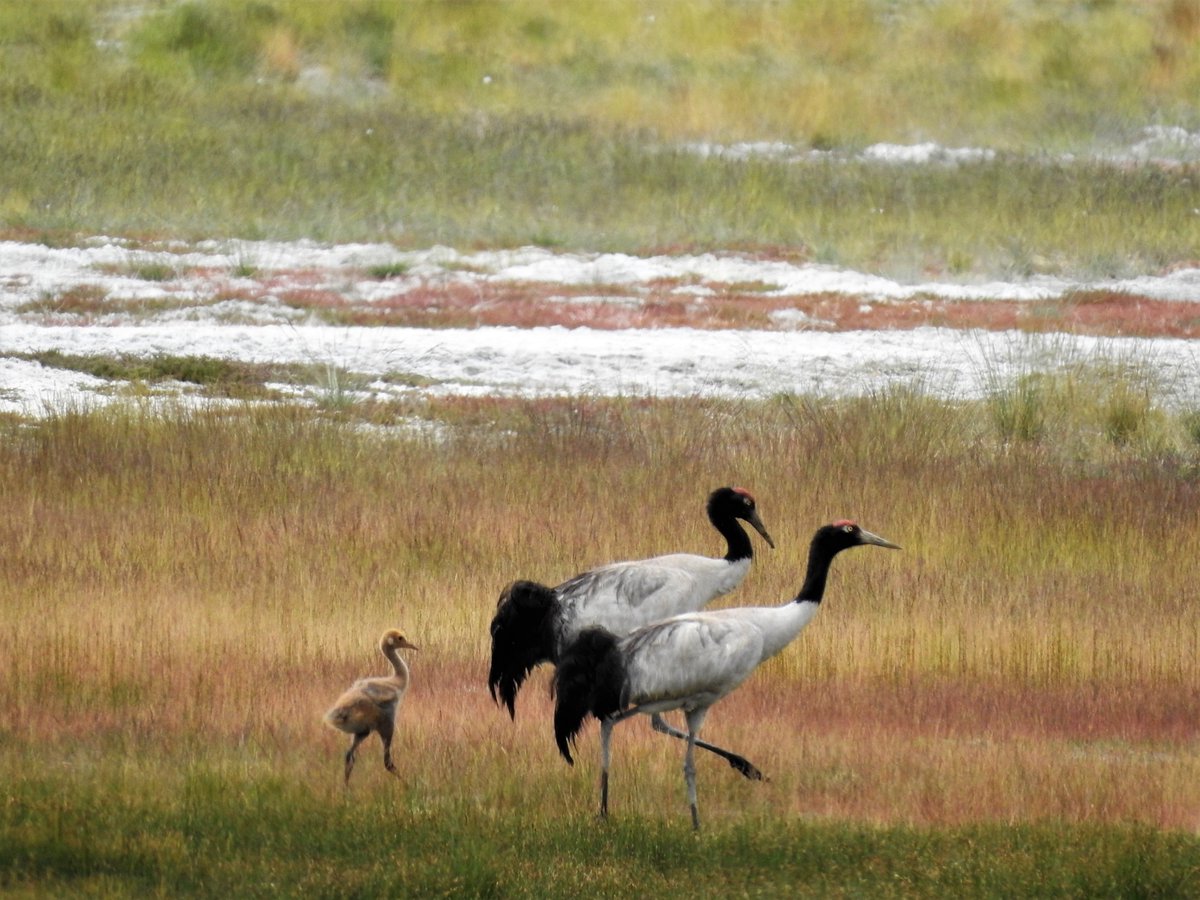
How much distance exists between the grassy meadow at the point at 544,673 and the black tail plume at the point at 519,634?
25 centimetres

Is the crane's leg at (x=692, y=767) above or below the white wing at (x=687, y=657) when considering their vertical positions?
below

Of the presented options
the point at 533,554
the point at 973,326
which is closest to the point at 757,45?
the point at 973,326

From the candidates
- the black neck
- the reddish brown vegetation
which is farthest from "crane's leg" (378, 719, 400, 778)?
the reddish brown vegetation

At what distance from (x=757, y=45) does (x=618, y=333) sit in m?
25.5

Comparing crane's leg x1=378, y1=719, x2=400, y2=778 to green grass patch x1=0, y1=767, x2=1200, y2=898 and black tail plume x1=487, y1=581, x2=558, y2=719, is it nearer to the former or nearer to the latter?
green grass patch x1=0, y1=767, x2=1200, y2=898

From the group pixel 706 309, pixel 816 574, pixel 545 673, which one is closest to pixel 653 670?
pixel 816 574

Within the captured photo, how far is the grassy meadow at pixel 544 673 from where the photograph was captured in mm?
6953

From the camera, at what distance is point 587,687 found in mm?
7496

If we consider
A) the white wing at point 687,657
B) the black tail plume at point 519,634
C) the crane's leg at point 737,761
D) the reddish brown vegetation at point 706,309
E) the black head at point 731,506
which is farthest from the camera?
the reddish brown vegetation at point 706,309

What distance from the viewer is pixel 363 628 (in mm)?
10461

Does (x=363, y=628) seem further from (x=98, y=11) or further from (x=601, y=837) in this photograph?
(x=98, y=11)

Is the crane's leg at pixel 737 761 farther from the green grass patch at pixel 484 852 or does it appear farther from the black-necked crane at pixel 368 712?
the black-necked crane at pixel 368 712

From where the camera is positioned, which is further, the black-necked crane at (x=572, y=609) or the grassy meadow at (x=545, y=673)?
the black-necked crane at (x=572, y=609)

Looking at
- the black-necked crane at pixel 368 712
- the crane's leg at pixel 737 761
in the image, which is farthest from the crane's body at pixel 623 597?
A: the black-necked crane at pixel 368 712
